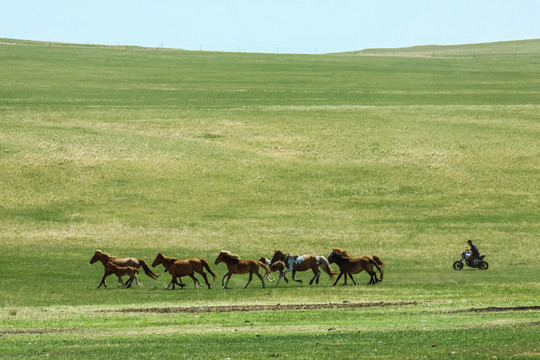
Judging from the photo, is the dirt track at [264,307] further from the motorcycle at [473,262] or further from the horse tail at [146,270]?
the motorcycle at [473,262]

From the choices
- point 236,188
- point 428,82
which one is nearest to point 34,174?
point 236,188

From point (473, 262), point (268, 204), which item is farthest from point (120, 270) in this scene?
point (268, 204)

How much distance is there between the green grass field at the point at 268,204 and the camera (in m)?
19.5

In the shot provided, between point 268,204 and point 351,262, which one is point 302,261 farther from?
point 268,204

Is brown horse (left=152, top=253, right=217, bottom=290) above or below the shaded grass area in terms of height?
above

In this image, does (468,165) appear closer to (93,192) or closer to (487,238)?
(487,238)

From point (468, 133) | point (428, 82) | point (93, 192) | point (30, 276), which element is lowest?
point (30, 276)

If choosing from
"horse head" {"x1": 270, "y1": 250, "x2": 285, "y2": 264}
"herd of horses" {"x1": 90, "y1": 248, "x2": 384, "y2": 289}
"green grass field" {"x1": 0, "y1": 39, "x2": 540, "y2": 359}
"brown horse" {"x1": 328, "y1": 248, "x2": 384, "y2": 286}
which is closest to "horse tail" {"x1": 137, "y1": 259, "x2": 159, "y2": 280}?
"herd of horses" {"x1": 90, "y1": 248, "x2": 384, "y2": 289}

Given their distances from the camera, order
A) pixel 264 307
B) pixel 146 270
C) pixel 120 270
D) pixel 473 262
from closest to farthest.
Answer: pixel 264 307, pixel 120 270, pixel 146 270, pixel 473 262

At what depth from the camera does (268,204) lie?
50.2m

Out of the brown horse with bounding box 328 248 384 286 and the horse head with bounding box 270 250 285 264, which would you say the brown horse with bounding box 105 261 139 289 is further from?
the brown horse with bounding box 328 248 384 286

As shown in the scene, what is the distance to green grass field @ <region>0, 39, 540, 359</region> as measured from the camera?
1950 centimetres

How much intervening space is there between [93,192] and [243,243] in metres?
14.2

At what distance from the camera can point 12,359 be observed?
1602cm
